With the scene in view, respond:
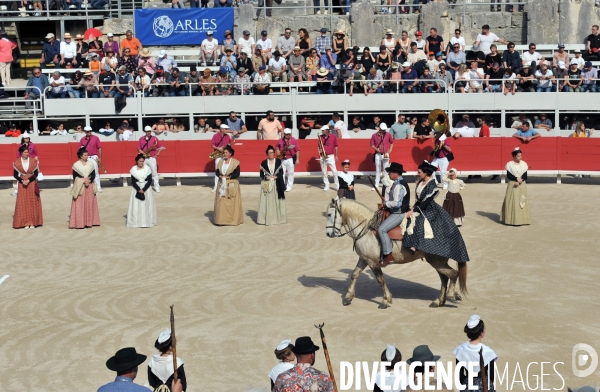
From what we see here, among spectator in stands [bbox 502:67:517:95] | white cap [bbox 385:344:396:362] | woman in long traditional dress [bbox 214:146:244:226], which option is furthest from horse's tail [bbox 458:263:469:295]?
spectator in stands [bbox 502:67:517:95]

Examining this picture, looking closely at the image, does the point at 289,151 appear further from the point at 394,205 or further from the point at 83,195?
the point at 394,205

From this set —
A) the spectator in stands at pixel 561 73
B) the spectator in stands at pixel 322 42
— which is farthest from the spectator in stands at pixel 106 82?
the spectator in stands at pixel 561 73

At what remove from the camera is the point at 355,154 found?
84.6ft

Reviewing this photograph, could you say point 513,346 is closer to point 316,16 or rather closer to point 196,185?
point 196,185

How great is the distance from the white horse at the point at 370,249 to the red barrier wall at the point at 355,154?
1128 cm

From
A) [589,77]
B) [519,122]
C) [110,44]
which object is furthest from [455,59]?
[110,44]

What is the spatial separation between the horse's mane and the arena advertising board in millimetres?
18329

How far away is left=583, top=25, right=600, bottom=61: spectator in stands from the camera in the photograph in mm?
28578

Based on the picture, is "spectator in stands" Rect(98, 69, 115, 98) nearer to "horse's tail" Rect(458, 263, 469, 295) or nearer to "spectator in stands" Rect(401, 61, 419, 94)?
"spectator in stands" Rect(401, 61, 419, 94)

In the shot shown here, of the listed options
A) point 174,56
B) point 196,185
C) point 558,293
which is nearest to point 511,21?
point 174,56

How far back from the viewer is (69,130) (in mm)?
28312

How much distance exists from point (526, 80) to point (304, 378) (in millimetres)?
20884

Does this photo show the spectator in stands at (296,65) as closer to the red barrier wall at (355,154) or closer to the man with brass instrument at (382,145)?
the red barrier wall at (355,154)

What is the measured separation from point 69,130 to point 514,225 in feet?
44.6
